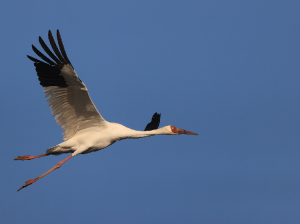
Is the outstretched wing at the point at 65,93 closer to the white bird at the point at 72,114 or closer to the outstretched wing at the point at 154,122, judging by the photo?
the white bird at the point at 72,114

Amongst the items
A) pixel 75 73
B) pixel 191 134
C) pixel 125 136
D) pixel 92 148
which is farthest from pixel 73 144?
pixel 191 134

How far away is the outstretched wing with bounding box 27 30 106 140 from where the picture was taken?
566 inches

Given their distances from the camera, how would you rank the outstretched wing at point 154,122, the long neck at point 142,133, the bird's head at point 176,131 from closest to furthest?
the long neck at point 142,133 → the bird's head at point 176,131 → the outstretched wing at point 154,122

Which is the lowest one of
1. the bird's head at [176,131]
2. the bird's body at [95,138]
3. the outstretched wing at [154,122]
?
the bird's body at [95,138]

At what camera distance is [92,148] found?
15.7 m

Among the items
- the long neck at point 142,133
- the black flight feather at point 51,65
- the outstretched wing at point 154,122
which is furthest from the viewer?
the outstretched wing at point 154,122

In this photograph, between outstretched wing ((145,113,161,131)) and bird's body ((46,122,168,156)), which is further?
outstretched wing ((145,113,161,131))

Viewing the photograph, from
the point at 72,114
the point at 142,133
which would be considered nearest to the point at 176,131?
the point at 142,133

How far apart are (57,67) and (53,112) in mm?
2019

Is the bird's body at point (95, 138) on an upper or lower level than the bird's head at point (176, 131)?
lower

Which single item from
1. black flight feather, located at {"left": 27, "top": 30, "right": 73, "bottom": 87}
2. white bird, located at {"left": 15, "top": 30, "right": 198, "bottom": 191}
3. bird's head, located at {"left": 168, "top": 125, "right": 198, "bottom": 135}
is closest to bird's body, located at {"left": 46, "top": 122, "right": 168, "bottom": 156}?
white bird, located at {"left": 15, "top": 30, "right": 198, "bottom": 191}

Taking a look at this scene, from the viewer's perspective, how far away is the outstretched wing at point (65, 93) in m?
14.4

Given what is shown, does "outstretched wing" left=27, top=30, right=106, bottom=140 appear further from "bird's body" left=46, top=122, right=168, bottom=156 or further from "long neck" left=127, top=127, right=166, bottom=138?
"long neck" left=127, top=127, right=166, bottom=138

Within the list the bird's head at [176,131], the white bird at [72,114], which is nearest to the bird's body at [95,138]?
the white bird at [72,114]
